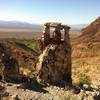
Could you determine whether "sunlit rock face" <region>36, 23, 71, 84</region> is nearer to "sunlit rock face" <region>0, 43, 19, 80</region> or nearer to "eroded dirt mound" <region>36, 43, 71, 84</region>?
"eroded dirt mound" <region>36, 43, 71, 84</region>

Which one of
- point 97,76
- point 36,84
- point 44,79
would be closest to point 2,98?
point 36,84

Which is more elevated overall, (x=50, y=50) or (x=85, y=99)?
(x=50, y=50)

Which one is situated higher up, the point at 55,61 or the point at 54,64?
the point at 55,61

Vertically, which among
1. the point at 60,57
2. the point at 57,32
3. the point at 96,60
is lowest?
the point at 96,60

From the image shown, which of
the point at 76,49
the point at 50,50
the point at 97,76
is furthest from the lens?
the point at 76,49

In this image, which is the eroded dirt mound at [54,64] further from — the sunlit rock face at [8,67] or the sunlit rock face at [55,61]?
the sunlit rock face at [8,67]

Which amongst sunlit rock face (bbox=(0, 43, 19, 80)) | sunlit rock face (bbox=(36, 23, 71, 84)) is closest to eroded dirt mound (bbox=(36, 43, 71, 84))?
sunlit rock face (bbox=(36, 23, 71, 84))

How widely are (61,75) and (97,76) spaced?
1689 cm

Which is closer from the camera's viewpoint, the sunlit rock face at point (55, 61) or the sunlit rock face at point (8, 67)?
the sunlit rock face at point (8, 67)

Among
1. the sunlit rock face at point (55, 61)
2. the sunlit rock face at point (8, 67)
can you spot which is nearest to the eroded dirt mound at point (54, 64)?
the sunlit rock face at point (55, 61)

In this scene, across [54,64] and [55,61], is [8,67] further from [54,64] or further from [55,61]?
[55,61]

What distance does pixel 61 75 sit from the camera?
32094 millimetres

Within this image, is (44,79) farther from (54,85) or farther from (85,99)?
(85,99)

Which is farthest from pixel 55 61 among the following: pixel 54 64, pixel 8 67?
pixel 8 67
